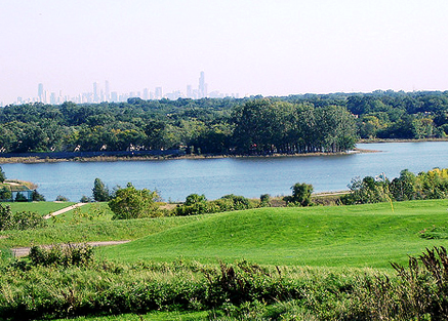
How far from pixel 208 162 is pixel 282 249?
214 ft

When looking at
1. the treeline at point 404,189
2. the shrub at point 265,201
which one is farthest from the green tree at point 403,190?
the shrub at point 265,201

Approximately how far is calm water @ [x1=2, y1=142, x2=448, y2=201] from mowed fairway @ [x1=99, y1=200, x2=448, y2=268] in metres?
29.8

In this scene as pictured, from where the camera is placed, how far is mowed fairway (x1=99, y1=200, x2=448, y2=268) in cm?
1180

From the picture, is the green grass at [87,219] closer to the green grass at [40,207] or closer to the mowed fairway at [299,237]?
the green grass at [40,207]

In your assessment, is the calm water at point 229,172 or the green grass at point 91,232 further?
the calm water at point 229,172

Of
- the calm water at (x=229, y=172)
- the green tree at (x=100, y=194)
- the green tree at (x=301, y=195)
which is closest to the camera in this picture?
the green tree at (x=301, y=195)

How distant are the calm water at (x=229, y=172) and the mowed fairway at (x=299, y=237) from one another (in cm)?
2975

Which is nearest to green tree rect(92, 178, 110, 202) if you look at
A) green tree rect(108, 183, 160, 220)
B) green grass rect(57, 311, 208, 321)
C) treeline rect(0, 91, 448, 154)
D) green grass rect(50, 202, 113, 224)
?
green grass rect(50, 202, 113, 224)

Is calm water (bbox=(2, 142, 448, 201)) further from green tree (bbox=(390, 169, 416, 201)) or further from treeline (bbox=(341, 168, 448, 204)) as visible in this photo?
green tree (bbox=(390, 169, 416, 201))

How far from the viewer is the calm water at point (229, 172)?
5238 cm

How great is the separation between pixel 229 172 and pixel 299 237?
168ft

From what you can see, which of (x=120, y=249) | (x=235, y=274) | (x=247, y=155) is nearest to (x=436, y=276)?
(x=235, y=274)

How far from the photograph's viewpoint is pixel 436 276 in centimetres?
710

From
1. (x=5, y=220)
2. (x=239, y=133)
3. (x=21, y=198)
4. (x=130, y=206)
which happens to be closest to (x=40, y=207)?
(x=21, y=198)
